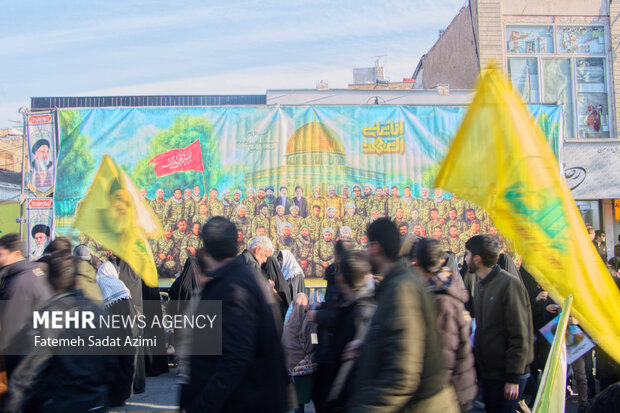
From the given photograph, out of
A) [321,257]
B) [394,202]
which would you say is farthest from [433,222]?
[321,257]

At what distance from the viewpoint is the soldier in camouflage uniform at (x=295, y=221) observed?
1020 cm

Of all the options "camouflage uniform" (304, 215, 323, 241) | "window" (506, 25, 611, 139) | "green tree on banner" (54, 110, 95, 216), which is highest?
"window" (506, 25, 611, 139)

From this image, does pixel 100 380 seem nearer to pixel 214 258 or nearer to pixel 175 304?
pixel 214 258

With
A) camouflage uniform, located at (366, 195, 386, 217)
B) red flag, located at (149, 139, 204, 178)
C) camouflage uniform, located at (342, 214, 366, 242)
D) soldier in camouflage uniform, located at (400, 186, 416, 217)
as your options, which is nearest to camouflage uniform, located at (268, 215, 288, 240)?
camouflage uniform, located at (342, 214, 366, 242)

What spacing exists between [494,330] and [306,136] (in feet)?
23.1

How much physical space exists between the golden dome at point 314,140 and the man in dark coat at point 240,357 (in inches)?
301

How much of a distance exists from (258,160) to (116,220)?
5858 millimetres

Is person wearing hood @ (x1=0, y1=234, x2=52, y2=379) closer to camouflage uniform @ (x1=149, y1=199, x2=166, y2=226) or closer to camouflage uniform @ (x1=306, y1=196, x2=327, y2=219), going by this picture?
camouflage uniform @ (x1=149, y1=199, x2=166, y2=226)

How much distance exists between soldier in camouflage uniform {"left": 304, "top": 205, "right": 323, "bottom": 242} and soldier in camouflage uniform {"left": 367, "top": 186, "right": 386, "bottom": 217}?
3.46ft

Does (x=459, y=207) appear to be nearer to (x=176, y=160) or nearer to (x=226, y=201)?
(x=226, y=201)

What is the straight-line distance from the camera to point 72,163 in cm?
1026

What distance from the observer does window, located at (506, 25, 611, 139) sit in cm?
1470

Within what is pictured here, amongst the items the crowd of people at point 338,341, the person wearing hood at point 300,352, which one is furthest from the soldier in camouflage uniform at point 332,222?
the person wearing hood at point 300,352

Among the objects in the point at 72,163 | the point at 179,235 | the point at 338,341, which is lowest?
the point at 338,341
